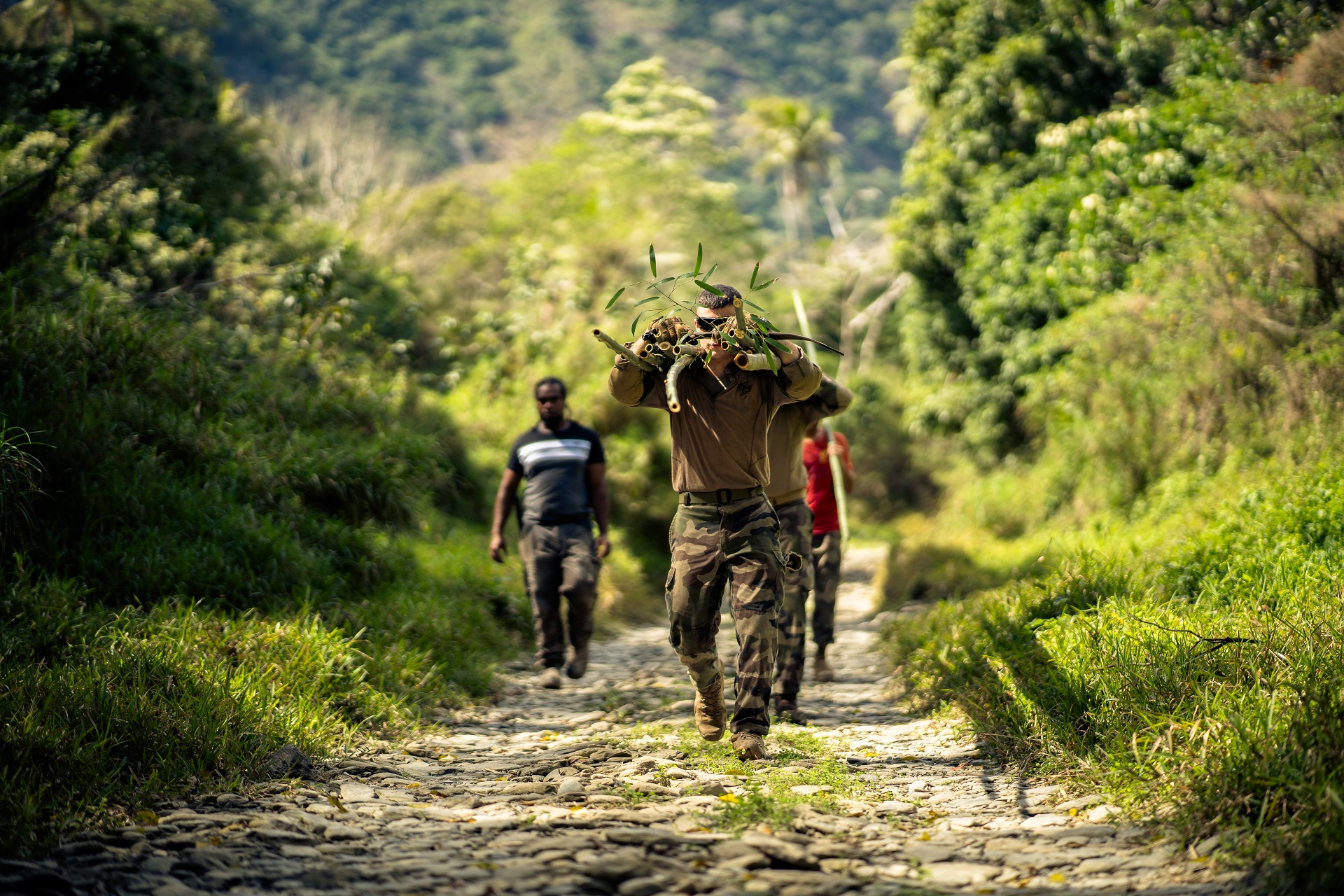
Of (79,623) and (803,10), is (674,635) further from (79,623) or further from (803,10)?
(803,10)

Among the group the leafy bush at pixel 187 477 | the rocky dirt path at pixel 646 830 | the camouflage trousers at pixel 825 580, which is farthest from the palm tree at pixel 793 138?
the rocky dirt path at pixel 646 830

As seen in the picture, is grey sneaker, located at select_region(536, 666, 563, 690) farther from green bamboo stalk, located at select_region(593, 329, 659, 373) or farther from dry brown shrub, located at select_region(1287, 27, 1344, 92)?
dry brown shrub, located at select_region(1287, 27, 1344, 92)

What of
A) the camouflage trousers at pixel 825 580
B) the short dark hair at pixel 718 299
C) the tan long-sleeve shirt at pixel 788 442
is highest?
the short dark hair at pixel 718 299

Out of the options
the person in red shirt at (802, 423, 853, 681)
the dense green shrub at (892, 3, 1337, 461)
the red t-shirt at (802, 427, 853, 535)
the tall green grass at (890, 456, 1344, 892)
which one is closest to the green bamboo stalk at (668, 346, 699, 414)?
the tall green grass at (890, 456, 1344, 892)

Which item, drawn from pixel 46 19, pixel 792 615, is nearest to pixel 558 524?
pixel 792 615

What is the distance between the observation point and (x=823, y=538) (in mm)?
8031

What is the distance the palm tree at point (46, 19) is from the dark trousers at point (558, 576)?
9.62 meters

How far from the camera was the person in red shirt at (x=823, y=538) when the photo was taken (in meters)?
8.02

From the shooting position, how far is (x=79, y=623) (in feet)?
19.8

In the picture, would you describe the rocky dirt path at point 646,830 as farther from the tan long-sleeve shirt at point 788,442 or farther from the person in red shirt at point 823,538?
the person in red shirt at point 823,538

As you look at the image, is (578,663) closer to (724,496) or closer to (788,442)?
(788,442)

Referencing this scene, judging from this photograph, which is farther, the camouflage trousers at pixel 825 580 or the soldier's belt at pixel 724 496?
the camouflage trousers at pixel 825 580

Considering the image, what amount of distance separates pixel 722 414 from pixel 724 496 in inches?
15.6

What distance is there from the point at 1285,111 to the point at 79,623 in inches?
458
